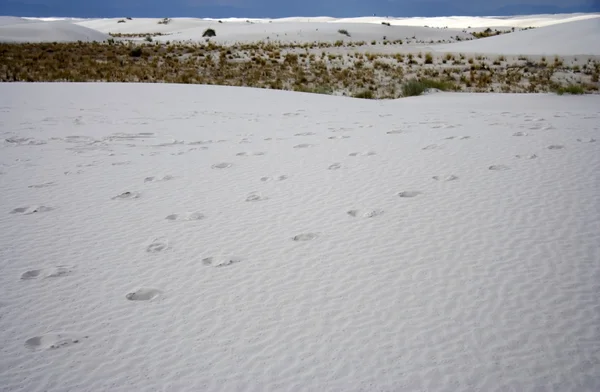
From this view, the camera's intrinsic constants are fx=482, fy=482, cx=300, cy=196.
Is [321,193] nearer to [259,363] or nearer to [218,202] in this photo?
[218,202]

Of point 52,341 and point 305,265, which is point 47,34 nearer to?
point 305,265

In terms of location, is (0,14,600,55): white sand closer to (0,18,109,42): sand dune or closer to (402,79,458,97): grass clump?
(0,18,109,42): sand dune

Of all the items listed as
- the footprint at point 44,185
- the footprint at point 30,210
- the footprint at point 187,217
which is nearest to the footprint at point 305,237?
the footprint at point 187,217

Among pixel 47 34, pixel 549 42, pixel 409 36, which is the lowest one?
pixel 549 42

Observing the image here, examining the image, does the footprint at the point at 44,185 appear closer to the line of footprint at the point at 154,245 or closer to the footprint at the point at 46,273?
the line of footprint at the point at 154,245

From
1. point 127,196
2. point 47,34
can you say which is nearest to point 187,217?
point 127,196

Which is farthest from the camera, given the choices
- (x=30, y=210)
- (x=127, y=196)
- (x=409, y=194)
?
(x=127, y=196)

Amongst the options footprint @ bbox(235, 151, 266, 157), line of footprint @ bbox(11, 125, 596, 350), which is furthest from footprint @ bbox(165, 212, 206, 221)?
footprint @ bbox(235, 151, 266, 157)

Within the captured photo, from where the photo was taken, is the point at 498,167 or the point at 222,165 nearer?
the point at 498,167

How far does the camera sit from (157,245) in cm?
352

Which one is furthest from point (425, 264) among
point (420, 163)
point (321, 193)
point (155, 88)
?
point (155, 88)

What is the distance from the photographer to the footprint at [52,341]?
241 centimetres

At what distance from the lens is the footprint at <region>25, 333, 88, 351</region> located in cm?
241

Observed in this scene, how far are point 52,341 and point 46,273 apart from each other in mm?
836
